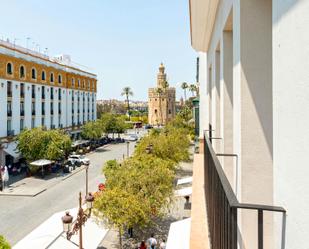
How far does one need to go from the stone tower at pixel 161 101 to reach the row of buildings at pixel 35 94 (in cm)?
3819

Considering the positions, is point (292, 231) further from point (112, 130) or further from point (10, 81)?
point (112, 130)

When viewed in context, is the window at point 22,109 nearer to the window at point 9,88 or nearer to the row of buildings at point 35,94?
the row of buildings at point 35,94

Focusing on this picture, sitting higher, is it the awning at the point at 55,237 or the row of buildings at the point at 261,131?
the row of buildings at the point at 261,131

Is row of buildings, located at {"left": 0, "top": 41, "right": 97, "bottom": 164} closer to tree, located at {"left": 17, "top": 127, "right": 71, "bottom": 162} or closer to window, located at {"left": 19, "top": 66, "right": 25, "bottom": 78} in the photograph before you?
window, located at {"left": 19, "top": 66, "right": 25, "bottom": 78}

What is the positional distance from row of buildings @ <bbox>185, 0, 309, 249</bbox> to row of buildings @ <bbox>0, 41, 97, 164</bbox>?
28421mm

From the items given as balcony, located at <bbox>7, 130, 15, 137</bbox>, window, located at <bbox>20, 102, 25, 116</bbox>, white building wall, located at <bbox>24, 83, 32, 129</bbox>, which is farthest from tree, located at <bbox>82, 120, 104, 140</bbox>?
balcony, located at <bbox>7, 130, 15, 137</bbox>

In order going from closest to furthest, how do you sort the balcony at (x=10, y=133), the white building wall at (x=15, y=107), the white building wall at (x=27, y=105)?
1. the balcony at (x=10, y=133)
2. the white building wall at (x=15, y=107)
3. the white building wall at (x=27, y=105)

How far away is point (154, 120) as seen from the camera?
3620 inches

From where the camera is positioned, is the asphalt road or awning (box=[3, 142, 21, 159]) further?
awning (box=[3, 142, 21, 159])

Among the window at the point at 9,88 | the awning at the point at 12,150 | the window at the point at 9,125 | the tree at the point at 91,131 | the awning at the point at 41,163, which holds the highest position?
the window at the point at 9,88

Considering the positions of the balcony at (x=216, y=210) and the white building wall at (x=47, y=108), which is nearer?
the balcony at (x=216, y=210)

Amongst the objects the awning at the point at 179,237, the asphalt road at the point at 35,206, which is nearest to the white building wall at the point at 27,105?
the asphalt road at the point at 35,206

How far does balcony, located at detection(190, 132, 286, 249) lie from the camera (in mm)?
1640

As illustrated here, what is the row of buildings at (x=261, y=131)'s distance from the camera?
1.39 meters
